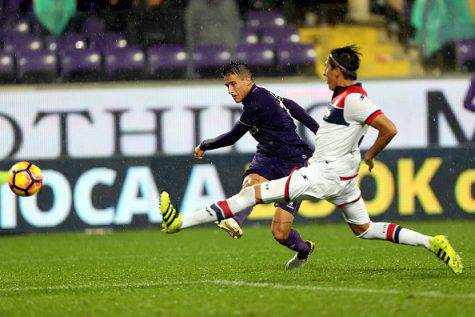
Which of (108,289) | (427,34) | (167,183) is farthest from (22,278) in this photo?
(427,34)

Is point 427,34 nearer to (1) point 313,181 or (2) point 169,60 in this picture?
(2) point 169,60

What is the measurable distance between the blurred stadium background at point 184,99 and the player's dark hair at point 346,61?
27.0 ft

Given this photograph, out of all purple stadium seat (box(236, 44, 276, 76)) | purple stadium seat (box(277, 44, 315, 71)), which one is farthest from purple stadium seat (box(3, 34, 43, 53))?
purple stadium seat (box(277, 44, 315, 71))

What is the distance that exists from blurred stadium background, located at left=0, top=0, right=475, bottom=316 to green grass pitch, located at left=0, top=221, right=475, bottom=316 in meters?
1.70

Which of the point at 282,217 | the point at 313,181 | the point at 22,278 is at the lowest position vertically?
the point at 22,278

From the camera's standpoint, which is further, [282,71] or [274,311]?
[282,71]

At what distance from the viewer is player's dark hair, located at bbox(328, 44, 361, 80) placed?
859 centimetres

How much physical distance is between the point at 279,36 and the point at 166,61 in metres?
2.13

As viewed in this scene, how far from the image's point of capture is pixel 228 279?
30.2ft

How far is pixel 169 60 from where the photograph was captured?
57.3 feet

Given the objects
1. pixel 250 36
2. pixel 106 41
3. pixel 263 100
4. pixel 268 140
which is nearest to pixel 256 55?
pixel 250 36

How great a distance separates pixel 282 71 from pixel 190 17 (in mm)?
1859

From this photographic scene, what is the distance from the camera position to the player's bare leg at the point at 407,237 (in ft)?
27.9

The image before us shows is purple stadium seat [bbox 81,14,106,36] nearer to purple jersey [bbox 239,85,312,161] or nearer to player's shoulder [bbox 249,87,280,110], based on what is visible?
purple jersey [bbox 239,85,312,161]
